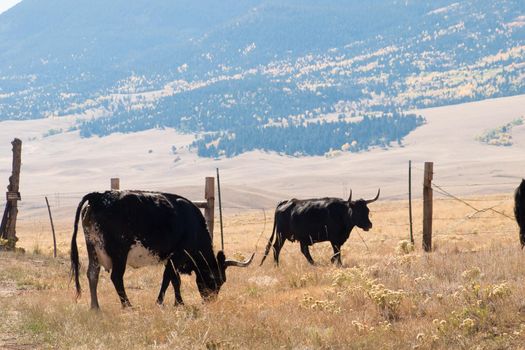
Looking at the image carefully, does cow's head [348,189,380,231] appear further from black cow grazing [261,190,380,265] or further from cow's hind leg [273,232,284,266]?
cow's hind leg [273,232,284,266]

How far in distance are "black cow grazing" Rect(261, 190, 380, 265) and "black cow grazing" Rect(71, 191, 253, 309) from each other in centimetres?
632

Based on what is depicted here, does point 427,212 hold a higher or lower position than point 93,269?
lower

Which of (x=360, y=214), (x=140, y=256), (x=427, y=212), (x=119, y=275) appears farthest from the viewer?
(x=360, y=214)

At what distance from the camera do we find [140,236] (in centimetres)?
1114

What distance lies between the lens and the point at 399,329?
9133 mm

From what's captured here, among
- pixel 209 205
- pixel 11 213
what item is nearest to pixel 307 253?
pixel 209 205

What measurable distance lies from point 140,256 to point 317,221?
742 cm

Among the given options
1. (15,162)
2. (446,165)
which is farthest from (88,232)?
(446,165)

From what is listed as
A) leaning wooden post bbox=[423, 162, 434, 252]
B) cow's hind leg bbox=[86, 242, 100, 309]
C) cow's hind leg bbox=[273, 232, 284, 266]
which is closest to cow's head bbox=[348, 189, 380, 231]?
leaning wooden post bbox=[423, 162, 434, 252]

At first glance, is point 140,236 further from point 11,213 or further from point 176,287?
point 11,213

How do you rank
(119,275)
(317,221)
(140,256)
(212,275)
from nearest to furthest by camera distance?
1. (119,275)
2. (140,256)
3. (212,275)
4. (317,221)

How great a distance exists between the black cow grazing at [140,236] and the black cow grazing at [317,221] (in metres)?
6.32

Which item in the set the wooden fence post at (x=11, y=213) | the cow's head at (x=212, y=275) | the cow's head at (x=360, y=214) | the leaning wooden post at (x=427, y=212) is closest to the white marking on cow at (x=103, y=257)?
the cow's head at (x=212, y=275)

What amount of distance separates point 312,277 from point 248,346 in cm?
486
